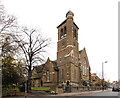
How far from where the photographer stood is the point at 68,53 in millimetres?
42594

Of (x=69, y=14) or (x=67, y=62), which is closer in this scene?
(x=67, y=62)

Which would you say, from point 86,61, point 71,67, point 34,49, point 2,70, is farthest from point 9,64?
point 86,61

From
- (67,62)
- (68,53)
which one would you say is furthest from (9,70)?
(68,53)

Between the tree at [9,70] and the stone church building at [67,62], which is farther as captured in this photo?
the stone church building at [67,62]

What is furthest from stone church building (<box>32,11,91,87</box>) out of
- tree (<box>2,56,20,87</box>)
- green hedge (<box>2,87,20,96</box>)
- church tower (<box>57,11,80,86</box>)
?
tree (<box>2,56,20,87</box>)

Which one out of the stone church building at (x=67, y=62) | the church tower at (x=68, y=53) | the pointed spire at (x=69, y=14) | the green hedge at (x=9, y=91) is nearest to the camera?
the green hedge at (x=9, y=91)

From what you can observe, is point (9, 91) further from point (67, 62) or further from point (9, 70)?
point (67, 62)

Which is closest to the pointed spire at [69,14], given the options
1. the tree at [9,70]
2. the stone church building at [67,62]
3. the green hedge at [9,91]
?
the stone church building at [67,62]

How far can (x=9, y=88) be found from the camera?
18688mm

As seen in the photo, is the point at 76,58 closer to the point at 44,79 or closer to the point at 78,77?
the point at 78,77

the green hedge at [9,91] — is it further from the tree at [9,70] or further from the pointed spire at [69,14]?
the pointed spire at [69,14]

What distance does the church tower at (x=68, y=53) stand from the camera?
135 ft

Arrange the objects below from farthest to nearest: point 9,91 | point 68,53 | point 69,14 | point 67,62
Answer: point 69,14
point 68,53
point 67,62
point 9,91

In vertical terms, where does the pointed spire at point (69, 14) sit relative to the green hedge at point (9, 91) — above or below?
above
